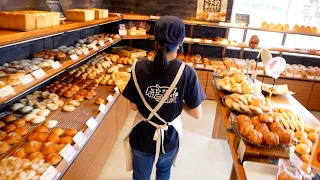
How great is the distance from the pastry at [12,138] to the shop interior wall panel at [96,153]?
0.44 meters

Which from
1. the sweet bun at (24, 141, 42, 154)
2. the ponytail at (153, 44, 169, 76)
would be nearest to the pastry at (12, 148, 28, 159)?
the sweet bun at (24, 141, 42, 154)

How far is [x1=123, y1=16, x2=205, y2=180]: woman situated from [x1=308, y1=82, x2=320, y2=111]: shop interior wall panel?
153 inches

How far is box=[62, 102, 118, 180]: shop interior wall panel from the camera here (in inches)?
76.7

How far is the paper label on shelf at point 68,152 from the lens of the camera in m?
1.77

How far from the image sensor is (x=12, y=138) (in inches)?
72.1

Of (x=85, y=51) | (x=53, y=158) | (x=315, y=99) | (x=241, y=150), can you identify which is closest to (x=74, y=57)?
→ (x=85, y=51)

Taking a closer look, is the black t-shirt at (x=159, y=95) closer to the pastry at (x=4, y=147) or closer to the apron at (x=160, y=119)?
the apron at (x=160, y=119)

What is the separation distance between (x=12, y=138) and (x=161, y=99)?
1.13 m

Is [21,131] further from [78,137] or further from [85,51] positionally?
[85,51]

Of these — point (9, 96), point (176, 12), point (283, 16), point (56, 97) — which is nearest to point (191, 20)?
point (176, 12)

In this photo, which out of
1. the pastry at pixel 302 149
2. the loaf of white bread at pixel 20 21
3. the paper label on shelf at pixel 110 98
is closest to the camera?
the pastry at pixel 302 149

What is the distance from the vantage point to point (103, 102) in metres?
2.68

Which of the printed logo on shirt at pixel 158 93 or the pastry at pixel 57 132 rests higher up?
the printed logo on shirt at pixel 158 93

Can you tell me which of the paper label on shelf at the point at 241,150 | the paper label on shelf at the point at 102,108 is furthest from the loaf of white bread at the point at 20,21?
the paper label on shelf at the point at 241,150
